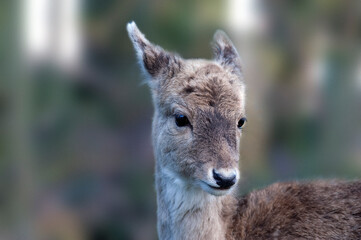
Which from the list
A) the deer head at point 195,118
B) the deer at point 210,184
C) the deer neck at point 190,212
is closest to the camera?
the deer head at point 195,118

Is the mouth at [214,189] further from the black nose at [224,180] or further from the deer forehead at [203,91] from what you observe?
the deer forehead at [203,91]

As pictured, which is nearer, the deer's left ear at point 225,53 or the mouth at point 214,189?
the mouth at point 214,189

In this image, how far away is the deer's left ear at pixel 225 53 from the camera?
14.2ft

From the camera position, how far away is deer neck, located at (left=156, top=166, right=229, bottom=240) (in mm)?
3773

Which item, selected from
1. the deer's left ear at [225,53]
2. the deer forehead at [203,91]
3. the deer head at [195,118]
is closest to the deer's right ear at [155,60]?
the deer head at [195,118]

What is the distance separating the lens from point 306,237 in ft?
12.6

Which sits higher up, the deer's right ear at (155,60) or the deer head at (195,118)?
the deer's right ear at (155,60)

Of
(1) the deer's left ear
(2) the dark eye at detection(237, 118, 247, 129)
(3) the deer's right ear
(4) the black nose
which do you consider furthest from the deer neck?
(1) the deer's left ear

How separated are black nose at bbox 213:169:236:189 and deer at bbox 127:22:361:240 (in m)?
0.06

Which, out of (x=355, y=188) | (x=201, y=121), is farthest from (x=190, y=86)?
(x=355, y=188)

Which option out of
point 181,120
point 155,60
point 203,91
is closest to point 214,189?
point 181,120

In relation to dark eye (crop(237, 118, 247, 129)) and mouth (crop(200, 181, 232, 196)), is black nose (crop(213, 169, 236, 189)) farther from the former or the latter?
dark eye (crop(237, 118, 247, 129))

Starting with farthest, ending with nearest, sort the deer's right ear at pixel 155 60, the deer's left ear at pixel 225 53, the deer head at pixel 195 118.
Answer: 1. the deer's left ear at pixel 225 53
2. the deer's right ear at pixel 155 60
3. the deer head at pixel 195 118

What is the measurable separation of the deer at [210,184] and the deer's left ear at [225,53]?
7.9 inches
